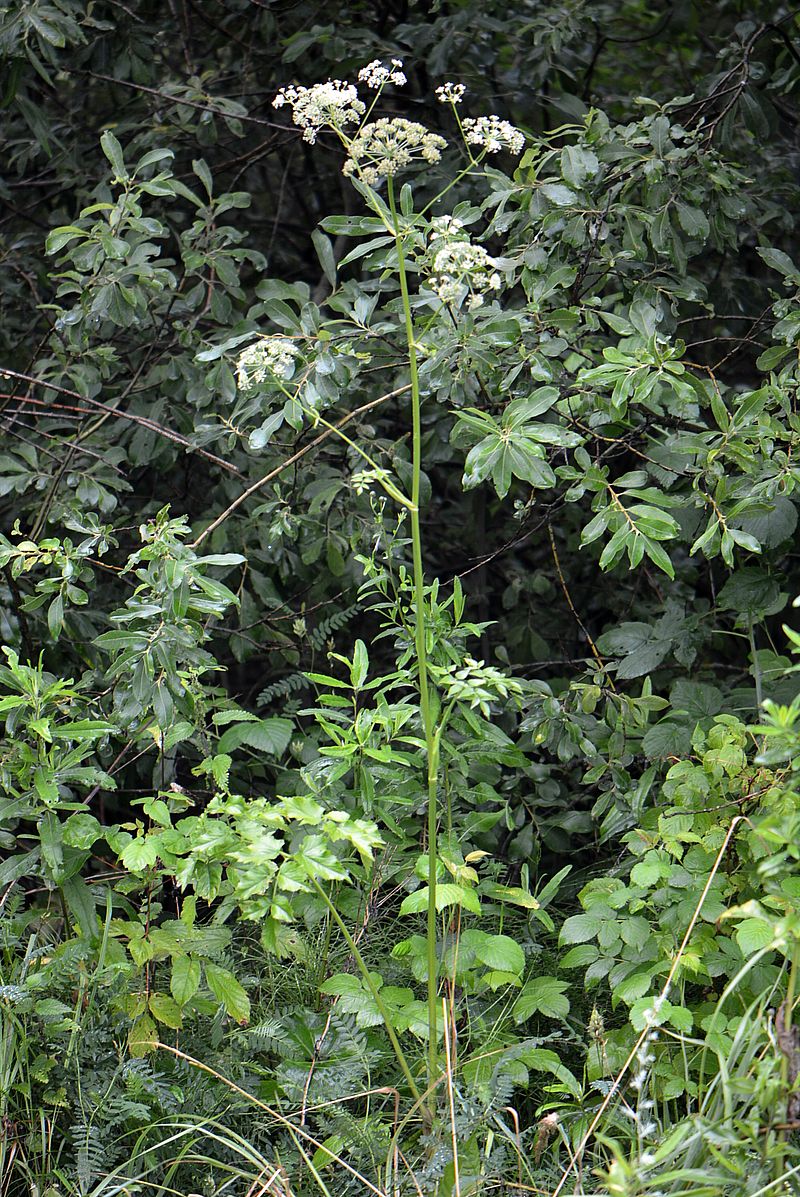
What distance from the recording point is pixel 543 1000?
2.08 metres

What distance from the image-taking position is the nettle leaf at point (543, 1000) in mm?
2041

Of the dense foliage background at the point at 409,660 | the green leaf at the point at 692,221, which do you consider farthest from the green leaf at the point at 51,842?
the green leaf at the point at 692,221

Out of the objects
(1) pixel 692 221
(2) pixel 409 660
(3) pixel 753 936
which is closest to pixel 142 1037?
(2) pixel 409 660

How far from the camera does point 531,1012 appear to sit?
2053 millimetres

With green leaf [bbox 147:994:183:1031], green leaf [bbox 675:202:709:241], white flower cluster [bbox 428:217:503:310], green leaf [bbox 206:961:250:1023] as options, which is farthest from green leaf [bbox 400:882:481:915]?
green leaf [bbox 675:202:709:241]

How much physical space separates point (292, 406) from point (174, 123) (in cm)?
128

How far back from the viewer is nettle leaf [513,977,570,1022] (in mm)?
2041

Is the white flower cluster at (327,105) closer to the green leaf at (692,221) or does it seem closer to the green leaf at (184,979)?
the green leaf at (692,221)

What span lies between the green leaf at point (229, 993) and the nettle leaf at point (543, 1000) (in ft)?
1.53

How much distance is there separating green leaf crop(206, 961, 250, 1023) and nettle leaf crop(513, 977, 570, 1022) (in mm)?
467

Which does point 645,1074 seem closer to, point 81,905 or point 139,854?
point 139,854

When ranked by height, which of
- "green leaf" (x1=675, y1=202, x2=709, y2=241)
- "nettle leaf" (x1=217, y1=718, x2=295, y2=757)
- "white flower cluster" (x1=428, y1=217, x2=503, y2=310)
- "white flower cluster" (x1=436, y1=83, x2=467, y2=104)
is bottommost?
"nettle leaf" (x1=217, y1=718, x2=295, y2=757)

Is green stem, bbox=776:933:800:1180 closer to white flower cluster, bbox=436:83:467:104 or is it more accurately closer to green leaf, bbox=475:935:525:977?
green leaf, bbox=475:935:525:977

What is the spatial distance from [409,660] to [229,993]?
72cm
